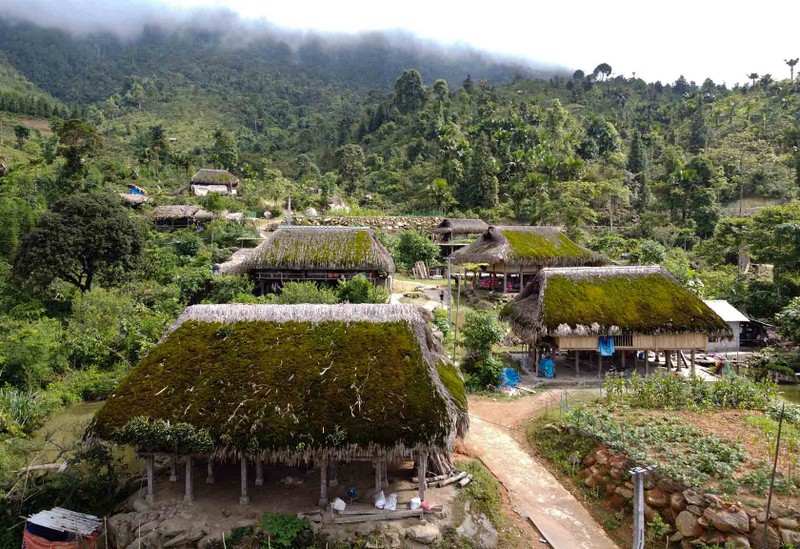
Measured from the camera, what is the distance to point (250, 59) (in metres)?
134

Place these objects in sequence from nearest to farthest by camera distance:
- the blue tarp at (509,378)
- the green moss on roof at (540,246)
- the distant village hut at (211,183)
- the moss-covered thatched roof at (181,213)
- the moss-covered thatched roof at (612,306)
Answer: the moss-covered thatched roof at (612,306) → the blue tarp at (509,378) → the green moss on roof at (540,246) → the moss-covered thatched roof at (181,213) → the distant village hut at (211,183)

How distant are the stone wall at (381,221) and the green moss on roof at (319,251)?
1593 centimetres

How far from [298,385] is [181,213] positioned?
30.3 meters

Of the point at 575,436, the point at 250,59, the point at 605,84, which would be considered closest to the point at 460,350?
the point at 575,436

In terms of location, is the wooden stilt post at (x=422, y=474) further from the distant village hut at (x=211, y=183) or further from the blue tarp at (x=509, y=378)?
the distant village hut at (x=211, y=183)

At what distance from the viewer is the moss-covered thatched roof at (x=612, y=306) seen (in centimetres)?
1526

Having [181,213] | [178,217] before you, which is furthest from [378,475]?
[181,213]

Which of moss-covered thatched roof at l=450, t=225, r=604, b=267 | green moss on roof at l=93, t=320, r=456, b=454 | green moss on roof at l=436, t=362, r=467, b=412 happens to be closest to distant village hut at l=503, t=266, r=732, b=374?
green moss on roof at l=436, t=362, r=467, b=412

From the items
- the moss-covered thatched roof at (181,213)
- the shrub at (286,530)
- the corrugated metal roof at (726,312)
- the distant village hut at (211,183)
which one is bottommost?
the shrub at (286,530)

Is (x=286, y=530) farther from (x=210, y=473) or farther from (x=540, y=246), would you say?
(x=540, y=246)

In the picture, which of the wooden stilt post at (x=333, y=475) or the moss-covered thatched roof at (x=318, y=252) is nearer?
the wooden stilt post at (x=333, y=475)

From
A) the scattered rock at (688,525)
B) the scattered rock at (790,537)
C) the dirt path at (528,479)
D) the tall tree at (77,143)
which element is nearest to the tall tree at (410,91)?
the tall tree at (77,143)

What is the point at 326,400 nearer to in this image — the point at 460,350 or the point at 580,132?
the point at 460,350

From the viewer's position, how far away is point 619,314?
15.4m
